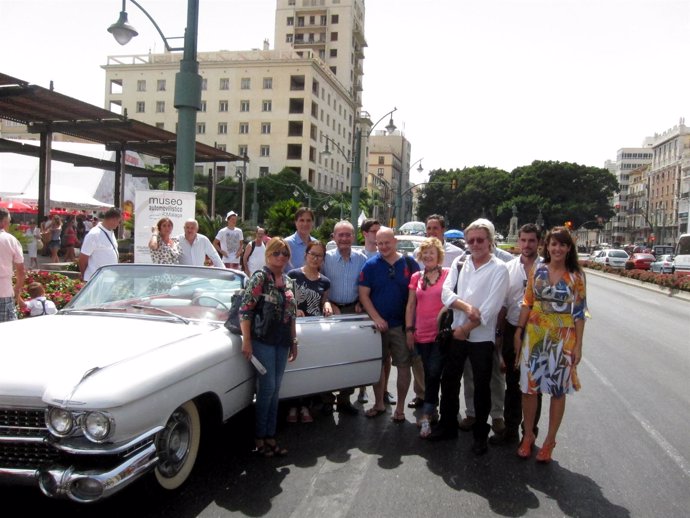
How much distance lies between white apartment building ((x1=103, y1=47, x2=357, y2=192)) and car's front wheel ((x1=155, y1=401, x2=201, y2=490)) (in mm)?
65726

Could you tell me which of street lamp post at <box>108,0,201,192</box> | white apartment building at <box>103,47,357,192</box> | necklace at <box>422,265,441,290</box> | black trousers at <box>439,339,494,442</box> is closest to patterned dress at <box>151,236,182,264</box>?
street lamp post at <box>108,0,201,192</box>

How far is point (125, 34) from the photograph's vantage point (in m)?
10.9

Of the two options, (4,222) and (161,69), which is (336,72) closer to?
(161,69)

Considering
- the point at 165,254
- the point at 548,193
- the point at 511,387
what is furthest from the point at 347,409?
the point at 548,193

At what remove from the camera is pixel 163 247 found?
301 inches

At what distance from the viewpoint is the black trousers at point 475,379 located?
471cm

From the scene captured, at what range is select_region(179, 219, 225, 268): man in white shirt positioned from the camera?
7789 mm

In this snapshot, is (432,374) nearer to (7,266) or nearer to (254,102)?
(7,266)

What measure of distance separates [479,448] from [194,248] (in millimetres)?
4723

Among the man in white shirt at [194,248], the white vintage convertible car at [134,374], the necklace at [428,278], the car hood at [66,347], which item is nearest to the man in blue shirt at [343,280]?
the white vintage convertible car at [134,374]

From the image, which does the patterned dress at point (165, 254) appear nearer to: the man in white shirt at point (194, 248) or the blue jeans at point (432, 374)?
the man in white shirt at point (194, 248)

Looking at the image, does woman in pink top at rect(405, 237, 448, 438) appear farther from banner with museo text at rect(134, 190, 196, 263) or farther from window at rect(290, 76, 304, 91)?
window at rect(290, 76, 304, 91)

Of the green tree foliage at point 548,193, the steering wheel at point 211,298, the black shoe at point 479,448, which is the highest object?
the green tree foliage at point 548,193

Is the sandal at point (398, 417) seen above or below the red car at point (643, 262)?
below
